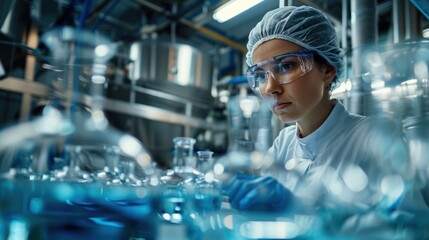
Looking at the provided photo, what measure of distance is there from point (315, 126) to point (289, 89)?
25 cm

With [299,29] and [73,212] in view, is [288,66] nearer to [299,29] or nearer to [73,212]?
[299,29]

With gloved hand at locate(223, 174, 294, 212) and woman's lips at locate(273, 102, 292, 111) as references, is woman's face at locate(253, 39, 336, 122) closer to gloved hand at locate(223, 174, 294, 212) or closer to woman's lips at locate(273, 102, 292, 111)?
woman's lips at locate(273, 102, 292, 111)

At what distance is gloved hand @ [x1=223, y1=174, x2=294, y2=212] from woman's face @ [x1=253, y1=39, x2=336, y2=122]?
0.32 meters

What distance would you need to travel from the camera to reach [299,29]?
2.64 ft

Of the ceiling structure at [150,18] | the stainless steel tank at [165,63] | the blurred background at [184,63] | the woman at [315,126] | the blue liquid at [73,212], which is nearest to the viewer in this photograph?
the blue liquid at [73,212]

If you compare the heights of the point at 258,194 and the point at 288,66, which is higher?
the point at 288,66

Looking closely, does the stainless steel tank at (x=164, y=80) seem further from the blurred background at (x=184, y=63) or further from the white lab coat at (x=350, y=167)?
the white lab coat at (x=350, y=167)

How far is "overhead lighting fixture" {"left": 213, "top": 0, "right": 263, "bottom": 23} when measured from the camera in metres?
0.78

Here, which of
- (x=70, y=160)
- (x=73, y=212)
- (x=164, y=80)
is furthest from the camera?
(x=164, y=80)

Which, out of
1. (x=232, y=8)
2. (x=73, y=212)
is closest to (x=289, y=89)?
(x=232, y=8)

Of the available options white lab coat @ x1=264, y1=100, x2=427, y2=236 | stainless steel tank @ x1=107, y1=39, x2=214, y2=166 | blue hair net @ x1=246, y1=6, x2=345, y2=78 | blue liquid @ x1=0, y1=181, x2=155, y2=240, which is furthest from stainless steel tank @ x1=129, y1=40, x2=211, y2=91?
blue liquid @ x1=0, y1=181, x2=155, y2=240

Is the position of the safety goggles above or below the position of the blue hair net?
below

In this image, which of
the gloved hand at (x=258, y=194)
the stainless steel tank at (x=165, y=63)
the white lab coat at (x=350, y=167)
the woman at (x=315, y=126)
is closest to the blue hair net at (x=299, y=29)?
the woman at (x=315, y=126)

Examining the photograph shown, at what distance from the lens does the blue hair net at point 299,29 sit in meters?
0.79
